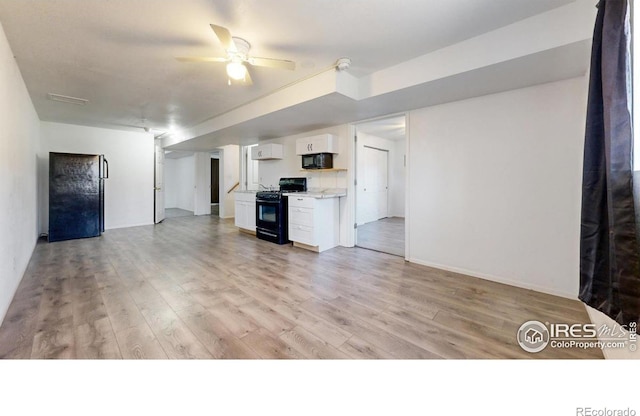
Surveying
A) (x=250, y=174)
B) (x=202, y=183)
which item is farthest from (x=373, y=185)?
(x=202, y=183)

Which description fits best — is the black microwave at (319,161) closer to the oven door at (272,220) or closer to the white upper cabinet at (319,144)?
the white upper cabinet at (319,144)

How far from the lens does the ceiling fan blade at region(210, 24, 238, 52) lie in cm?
187

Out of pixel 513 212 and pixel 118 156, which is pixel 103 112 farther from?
pixel 513 212

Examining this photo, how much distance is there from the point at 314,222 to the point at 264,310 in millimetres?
2038

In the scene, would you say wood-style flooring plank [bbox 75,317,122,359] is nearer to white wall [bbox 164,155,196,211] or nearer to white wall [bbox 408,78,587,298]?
white wall [bbox 408,78,587,298]

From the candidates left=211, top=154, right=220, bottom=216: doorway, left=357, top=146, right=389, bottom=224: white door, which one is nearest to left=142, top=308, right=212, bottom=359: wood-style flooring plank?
left=357, top=146, right=389, bottom=224: white door

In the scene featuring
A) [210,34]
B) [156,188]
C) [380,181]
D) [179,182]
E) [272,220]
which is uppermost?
[210,34]

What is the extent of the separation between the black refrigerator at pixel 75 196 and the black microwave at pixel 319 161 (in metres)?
4.34

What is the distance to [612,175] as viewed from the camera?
1.25 m

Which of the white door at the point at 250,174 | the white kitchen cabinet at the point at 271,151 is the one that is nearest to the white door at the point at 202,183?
the white door at the point at 250,174

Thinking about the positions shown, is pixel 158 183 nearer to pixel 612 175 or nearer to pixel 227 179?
pixel 227 179

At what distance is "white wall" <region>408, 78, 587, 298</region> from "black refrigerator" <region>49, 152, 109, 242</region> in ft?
19.8

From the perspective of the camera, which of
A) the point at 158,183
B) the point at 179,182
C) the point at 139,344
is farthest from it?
the point at 179,182
